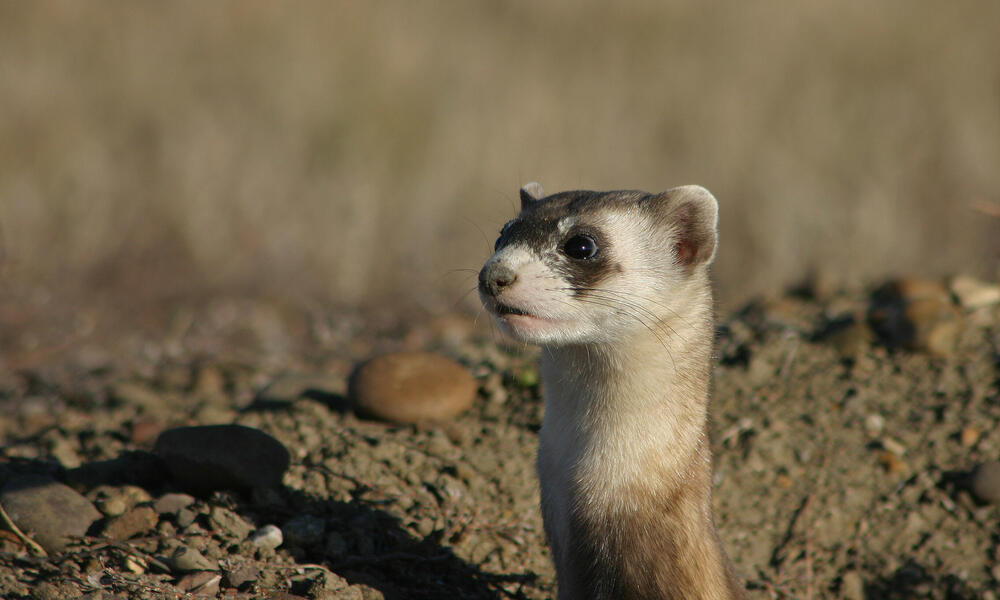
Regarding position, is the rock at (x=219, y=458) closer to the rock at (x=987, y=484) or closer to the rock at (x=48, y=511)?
the rock at (x=48, y=511)

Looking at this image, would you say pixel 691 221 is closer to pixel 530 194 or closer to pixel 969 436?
pixel 530 194

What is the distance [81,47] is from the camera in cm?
898

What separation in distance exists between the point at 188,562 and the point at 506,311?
141 centimetres

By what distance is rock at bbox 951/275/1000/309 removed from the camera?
5.73 meters

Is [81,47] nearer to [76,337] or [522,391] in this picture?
[76,337]

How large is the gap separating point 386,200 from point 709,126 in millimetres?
3081

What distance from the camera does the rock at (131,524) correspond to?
3682mm

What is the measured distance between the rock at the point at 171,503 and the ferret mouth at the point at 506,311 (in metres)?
1.54

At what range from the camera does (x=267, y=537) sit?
12.2ft

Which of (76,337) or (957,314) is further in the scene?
(76,337)

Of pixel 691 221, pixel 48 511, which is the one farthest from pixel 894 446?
pixel 48 511

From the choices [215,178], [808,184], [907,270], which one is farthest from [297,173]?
[907,270]

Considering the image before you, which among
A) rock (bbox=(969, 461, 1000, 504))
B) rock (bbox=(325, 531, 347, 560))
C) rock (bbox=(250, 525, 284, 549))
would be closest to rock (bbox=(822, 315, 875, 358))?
rock (bbox=(969, 461, 1000, 504))

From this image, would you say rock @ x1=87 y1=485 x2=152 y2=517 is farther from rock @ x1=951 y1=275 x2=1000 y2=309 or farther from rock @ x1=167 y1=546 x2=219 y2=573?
rock @ x1=951 y1=275 x2=1000 y2=309
